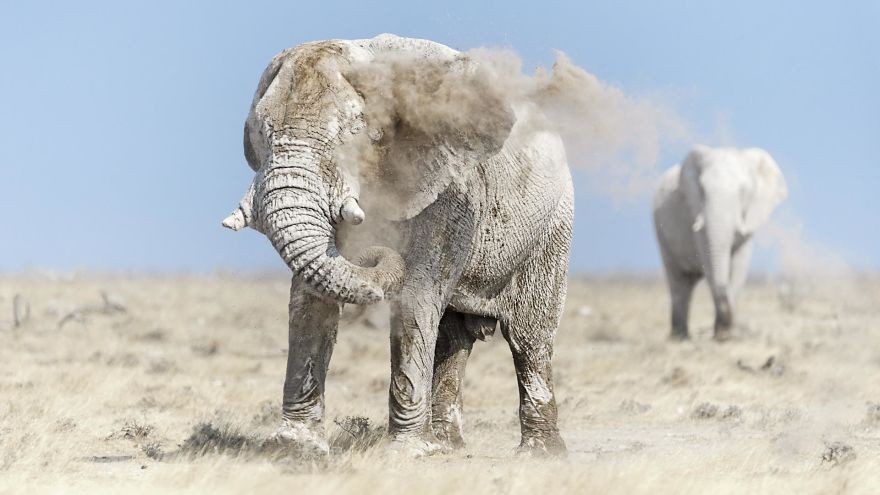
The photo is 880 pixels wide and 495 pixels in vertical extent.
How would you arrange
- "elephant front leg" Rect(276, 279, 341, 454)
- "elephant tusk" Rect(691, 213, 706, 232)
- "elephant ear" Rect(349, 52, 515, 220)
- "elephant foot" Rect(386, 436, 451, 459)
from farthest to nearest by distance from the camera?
1. "elephant tusk" Rect(691, 213, 706, 232)
2. "elephant foot" Rect(386, 436, 451, 459)
3. "elephant front leg" Rect(276, 279, 341, 454)
4. "elephant ear" Rect(349, 52, 515, 220)

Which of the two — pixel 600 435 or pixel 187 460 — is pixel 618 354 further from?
pixel 187 460

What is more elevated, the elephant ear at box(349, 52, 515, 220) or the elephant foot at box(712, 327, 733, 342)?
the elephant ear at box(349, 52, 515, 220)

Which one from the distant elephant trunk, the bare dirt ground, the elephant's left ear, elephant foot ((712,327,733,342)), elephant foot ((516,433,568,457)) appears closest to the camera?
the distant elephant trunk

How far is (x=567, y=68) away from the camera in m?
10.2

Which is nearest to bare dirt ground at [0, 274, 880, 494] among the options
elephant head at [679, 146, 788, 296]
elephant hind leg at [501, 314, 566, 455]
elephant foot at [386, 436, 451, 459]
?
elephant foot at [386, 436, 451, 459]

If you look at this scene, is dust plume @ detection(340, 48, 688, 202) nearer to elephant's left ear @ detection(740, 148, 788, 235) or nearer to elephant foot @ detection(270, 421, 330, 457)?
elephant foot @ detection(270, 421, 330, 457)

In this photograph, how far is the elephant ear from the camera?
8.61 metres

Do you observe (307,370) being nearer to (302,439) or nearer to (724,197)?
(302,439)

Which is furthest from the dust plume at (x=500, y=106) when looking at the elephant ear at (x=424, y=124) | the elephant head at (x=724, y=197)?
the elephant head at (x=724, y=197)

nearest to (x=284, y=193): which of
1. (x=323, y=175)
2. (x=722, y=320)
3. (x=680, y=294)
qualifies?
(x=323, y=175)

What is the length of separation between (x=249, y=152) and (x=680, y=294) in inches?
715

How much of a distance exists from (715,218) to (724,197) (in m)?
0.48

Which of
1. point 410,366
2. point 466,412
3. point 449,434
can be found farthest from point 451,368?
point 466,412

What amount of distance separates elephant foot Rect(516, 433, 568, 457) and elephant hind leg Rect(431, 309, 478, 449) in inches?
19.2
